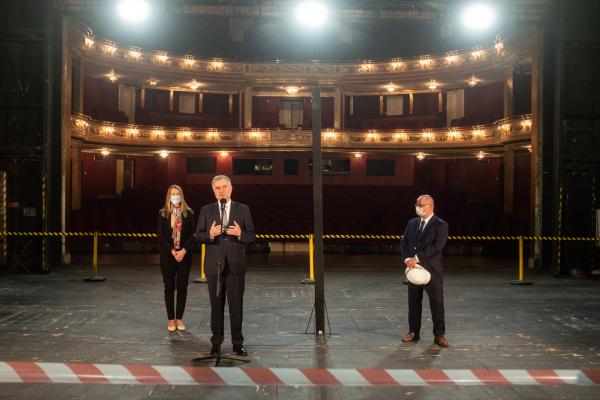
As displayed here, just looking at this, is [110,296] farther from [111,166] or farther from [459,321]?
[111,166]

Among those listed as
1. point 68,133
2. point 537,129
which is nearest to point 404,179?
point 537,129

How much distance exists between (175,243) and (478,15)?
965cm

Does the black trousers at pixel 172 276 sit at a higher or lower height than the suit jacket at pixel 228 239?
lower

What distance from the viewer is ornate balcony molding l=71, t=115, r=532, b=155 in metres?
30.1

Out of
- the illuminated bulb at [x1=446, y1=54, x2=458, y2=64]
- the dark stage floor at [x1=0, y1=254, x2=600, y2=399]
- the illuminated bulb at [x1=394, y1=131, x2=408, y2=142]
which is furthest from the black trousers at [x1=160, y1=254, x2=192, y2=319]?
the illuminated bulb at [x1=394, y1=131, x2=408, y2=142]

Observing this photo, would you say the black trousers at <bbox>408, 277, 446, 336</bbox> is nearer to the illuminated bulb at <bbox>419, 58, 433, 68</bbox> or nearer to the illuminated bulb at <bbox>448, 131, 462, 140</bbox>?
the illuminated bulb at <bbox>448, 131, 462, 140</bbox>

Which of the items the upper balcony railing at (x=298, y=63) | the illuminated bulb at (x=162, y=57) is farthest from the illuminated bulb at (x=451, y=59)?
the illuminated bulb at (x=162, y=57)

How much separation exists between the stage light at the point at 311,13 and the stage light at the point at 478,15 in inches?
122

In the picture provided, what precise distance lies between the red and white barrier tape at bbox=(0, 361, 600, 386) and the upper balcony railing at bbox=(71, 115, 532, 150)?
24.9 meters

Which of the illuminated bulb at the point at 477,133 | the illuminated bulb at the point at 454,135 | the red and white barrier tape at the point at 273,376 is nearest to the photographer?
the red and white barrier tape at the point at 273,376

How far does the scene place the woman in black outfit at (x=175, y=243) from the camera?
826 cm

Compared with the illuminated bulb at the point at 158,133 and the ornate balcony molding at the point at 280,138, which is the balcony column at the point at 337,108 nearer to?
the ornate balcony molding at the point at 280,138

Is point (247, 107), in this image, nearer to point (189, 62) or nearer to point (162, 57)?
point (189, 62)

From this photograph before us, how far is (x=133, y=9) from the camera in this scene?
14.4 m
